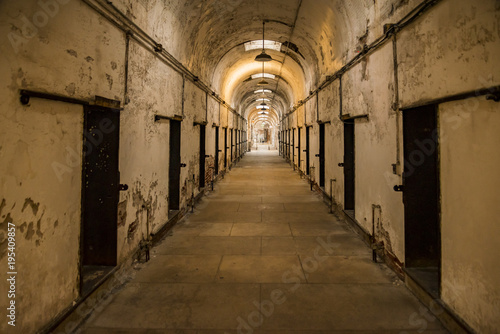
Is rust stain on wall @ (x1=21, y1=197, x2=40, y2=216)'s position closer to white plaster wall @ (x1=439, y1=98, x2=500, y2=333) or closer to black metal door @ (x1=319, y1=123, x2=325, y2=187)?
white plaster wall @ (x1=439, y1=98, x2=500, y2=333)

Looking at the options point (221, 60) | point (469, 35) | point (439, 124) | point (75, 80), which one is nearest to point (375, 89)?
point (439, 124)

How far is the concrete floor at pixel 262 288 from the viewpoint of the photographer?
3107 millimetres

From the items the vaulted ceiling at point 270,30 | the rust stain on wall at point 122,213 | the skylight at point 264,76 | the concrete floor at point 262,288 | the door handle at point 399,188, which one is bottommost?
the concrete floor at point 262,288

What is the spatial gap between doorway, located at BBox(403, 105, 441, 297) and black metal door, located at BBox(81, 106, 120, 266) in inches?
142

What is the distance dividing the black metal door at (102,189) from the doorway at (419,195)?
3.60 metres

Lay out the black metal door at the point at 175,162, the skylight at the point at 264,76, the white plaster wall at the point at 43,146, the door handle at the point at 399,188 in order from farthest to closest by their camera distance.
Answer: the skylight at the point at 264,76, the black metal door at the point at 175,162, the door handle at the point at 399,188, the white plaster wall at the point at 43,146

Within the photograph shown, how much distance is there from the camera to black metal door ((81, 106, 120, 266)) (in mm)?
3973

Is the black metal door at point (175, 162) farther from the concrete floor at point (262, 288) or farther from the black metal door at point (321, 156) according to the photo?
the black metal door at point (321, 156)

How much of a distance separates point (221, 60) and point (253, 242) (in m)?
7.70

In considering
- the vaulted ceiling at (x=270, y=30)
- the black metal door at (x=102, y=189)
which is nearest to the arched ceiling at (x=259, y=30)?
the vaulted ceiling at (x=270, y=30)

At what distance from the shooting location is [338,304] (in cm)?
348

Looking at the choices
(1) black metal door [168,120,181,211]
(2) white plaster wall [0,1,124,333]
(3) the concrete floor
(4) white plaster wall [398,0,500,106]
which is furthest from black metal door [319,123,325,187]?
(2) white plaster wall [0,1,124,333]

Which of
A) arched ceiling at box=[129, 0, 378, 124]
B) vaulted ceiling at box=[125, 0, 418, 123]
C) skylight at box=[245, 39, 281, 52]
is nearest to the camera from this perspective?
vaulted ceiling at box=[125, 0, 418, 123]

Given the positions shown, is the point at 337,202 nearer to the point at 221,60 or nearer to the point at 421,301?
the point at 421,301
